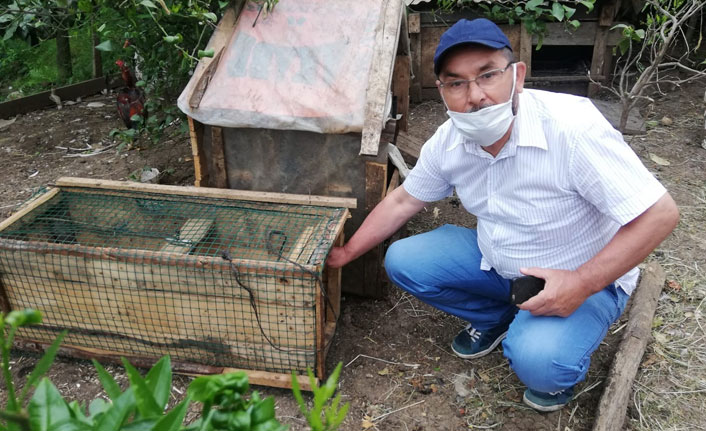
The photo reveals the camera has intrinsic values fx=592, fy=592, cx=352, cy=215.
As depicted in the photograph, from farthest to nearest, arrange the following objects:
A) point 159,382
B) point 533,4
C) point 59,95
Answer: point 59,95 < point 533,4 < point 159,382

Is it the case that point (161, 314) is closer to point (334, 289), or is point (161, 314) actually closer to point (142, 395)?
point (334, 289)

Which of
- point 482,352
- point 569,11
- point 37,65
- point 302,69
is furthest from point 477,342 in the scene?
point 37,65

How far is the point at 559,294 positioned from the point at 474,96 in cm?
80

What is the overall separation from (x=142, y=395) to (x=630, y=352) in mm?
2476

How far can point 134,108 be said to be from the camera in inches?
198

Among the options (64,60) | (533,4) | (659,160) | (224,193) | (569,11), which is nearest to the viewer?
(224,193)

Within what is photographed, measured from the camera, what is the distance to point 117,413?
2.33 ft

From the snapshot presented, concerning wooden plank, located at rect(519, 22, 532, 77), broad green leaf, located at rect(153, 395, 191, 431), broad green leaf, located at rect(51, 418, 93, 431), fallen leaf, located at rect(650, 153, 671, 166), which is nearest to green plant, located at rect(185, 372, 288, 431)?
broad green leaf, located at rect(153, 395, 191, 431)

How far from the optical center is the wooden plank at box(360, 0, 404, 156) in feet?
9.05

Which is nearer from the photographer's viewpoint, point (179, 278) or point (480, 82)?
point (480, 82)

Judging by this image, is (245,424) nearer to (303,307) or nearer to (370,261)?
(303,307)

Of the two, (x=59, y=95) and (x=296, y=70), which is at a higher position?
(x=296, y=70)

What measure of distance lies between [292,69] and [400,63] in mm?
960

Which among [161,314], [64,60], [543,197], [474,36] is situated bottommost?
[161,314]
